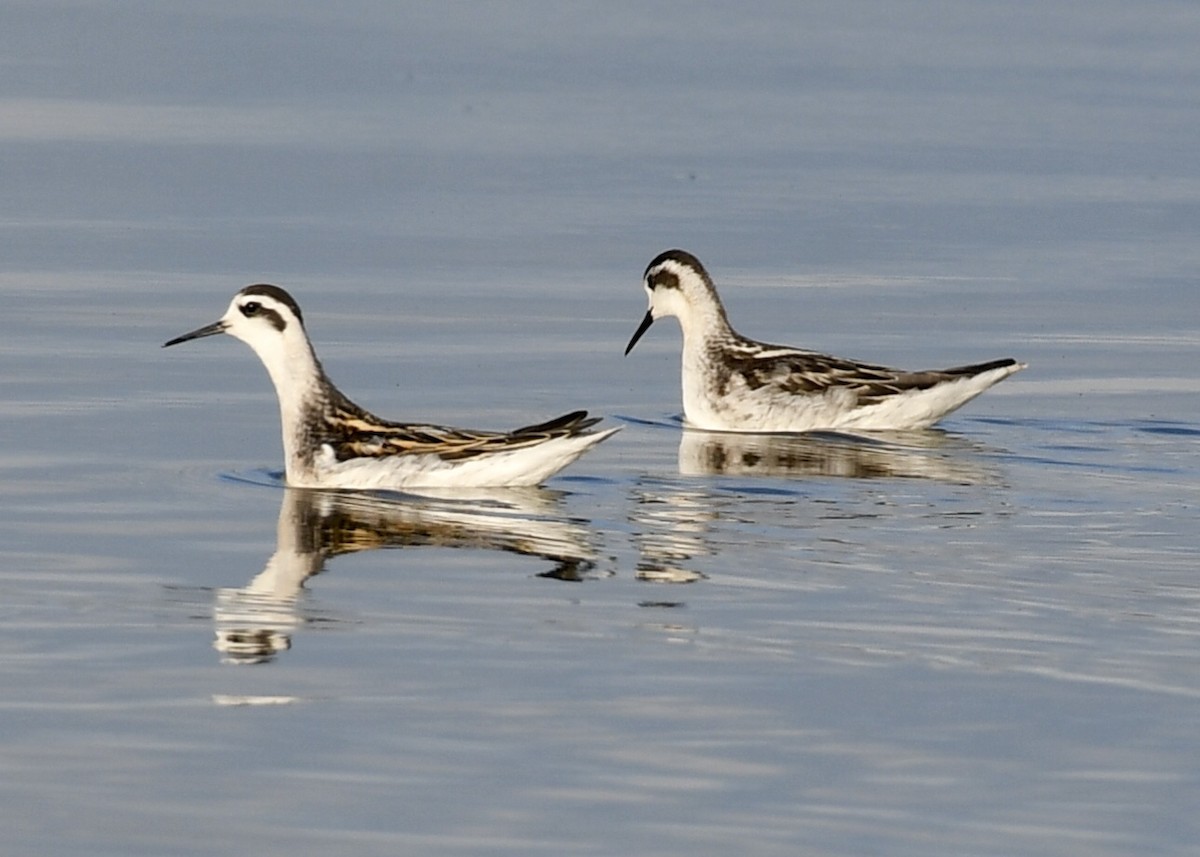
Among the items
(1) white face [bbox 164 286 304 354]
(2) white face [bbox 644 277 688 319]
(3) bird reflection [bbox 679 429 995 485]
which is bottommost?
(3) bird reflection [bbox 679 429 995 485]

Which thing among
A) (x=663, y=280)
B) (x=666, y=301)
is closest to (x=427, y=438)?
(x=666, y=301)

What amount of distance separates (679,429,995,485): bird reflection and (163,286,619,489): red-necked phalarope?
3.99ft

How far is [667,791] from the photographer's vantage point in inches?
356

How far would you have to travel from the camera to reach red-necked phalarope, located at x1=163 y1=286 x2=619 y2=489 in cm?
1523

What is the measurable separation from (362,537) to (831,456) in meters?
4.37

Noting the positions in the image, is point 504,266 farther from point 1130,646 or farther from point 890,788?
point 890,788

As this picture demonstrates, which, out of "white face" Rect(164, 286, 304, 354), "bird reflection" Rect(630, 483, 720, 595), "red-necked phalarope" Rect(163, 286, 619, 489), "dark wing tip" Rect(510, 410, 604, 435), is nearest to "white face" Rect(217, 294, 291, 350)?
"white face" Rect(164, 286, 304, 354)

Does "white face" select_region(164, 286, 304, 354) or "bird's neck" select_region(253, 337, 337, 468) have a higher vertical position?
"white face" select_region(164, 286, 304, 354)

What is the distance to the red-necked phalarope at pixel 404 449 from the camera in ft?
50.0

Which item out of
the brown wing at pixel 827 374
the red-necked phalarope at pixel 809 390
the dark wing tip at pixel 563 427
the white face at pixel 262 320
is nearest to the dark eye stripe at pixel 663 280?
the red-necked phalarope at pixel 809 390

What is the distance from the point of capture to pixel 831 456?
1750 cm

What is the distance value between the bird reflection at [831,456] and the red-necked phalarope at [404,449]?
1.22 metres

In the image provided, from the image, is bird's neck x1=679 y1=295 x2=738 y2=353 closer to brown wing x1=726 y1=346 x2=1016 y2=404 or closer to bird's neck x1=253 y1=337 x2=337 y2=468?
brown wing x1=726 y1=346 x2=1016 y2=404

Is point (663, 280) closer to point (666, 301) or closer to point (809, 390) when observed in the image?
point (666, 301)
